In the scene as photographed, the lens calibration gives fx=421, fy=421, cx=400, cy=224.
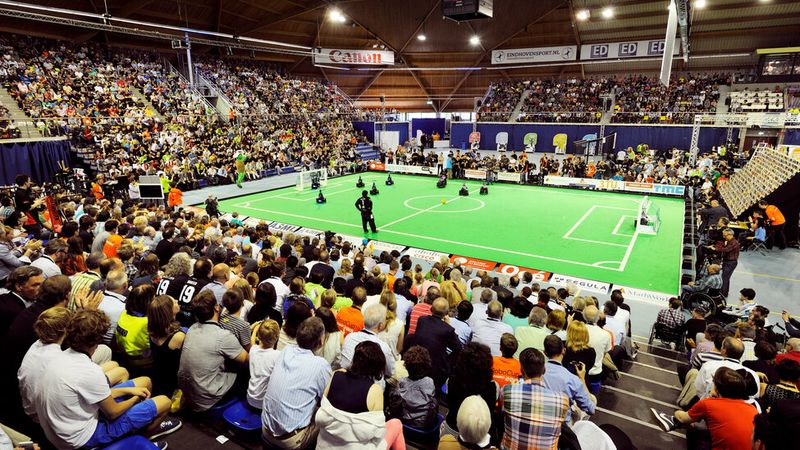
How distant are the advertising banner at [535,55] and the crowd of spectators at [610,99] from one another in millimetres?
3375

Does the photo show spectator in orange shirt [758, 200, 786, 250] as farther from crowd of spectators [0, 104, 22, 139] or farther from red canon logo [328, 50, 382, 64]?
red canon logo [328, 50, 382, 64]

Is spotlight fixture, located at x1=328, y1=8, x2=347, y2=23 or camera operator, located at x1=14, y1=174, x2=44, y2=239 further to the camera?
spotlight fixture, located at x1=328, y1=8, x2=347, y2=23

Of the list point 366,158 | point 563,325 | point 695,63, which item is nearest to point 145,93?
point 366,158

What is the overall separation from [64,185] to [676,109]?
143 feet

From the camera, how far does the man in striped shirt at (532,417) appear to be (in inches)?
139

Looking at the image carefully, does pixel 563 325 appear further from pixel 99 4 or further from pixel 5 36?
pixel 5 36

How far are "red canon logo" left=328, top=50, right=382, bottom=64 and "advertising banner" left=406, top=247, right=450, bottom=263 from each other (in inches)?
1330

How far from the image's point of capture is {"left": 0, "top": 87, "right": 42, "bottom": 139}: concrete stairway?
21109 mm

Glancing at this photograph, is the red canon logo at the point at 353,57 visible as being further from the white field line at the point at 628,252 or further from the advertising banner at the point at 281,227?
the white field line at the point at 628,252

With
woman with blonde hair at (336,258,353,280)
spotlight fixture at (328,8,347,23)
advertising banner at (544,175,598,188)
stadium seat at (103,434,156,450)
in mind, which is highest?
spotlight fixture at (328,8,347,23)

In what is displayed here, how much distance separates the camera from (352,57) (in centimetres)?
4325

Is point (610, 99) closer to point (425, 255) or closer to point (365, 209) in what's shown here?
point (365, 209)

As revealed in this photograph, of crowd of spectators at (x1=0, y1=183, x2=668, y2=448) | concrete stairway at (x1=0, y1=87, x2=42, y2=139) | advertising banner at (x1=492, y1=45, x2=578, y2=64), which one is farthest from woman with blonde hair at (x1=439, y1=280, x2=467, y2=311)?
advertising banner at (x1=492, y1=45, x2=578, y2=64)

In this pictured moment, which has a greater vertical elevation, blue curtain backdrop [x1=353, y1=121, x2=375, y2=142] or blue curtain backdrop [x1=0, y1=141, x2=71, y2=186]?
blue curtain backdrop [x1=353, y1=121, x2=375, y2=142]
